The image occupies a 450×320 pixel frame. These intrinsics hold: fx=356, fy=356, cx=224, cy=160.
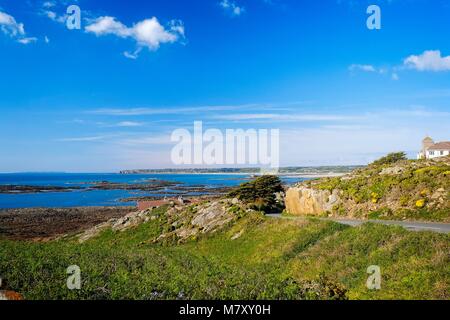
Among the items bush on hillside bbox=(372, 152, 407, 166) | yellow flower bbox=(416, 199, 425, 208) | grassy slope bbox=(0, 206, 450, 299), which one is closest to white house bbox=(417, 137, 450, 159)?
bush on hillside bbox=(372, 152, 407, 166)

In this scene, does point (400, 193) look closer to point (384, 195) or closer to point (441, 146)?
point (384, 195)

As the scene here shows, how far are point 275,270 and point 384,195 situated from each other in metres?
12.8

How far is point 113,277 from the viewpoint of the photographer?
37.7 ft

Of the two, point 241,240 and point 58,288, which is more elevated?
point 58,288

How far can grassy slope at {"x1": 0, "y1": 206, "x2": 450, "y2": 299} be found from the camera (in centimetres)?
1016

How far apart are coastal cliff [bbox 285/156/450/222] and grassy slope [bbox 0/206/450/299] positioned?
5.79 m

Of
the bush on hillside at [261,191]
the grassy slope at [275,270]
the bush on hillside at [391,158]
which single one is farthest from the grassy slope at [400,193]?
the bush on hillside at [391,158]

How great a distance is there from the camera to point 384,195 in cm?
2497

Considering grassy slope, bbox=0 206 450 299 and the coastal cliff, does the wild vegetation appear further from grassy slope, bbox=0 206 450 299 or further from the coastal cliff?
grassy slope, bbox=0 206 450 299

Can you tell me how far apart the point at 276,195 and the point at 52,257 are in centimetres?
2678

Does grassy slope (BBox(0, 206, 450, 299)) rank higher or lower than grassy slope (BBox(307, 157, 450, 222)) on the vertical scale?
lower

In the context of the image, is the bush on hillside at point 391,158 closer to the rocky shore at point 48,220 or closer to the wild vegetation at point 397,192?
the wild vegetation at point 397,192
